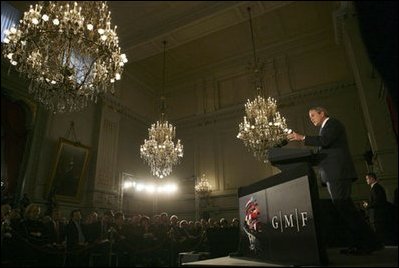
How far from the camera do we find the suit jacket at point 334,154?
2406mm

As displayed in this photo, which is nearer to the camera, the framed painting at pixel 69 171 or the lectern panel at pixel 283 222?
the lectern panel at pixel 283 222

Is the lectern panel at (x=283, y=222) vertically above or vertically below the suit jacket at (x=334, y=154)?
below

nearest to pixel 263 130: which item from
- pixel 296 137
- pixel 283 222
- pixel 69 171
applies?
pixel 296 137

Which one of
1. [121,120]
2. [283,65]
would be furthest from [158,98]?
[283,65]

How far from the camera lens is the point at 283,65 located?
11508 mm

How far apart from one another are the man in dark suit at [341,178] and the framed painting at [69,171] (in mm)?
7633

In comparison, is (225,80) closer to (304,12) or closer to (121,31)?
(304,12)

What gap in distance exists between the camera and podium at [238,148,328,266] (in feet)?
6.28

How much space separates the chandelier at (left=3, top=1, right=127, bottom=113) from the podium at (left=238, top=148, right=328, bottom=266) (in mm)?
3857

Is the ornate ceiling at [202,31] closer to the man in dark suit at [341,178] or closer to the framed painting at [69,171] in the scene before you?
the framed painting at [69,171]

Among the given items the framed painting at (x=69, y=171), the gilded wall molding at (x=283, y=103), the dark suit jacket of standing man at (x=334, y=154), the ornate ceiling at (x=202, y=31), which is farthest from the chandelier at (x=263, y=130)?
the framed painting at (x=69, y=171)

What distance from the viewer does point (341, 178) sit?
2383mm

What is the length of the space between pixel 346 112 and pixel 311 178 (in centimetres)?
922

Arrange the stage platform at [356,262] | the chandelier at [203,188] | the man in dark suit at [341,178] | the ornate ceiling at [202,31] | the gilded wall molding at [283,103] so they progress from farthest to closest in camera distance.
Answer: the chandelier at [203,188] → the gilded wall molding at [283,103] → the ornate ceiling at [202,31] → the man in dark suit at [341,178] → the stage platform at [356,262]
